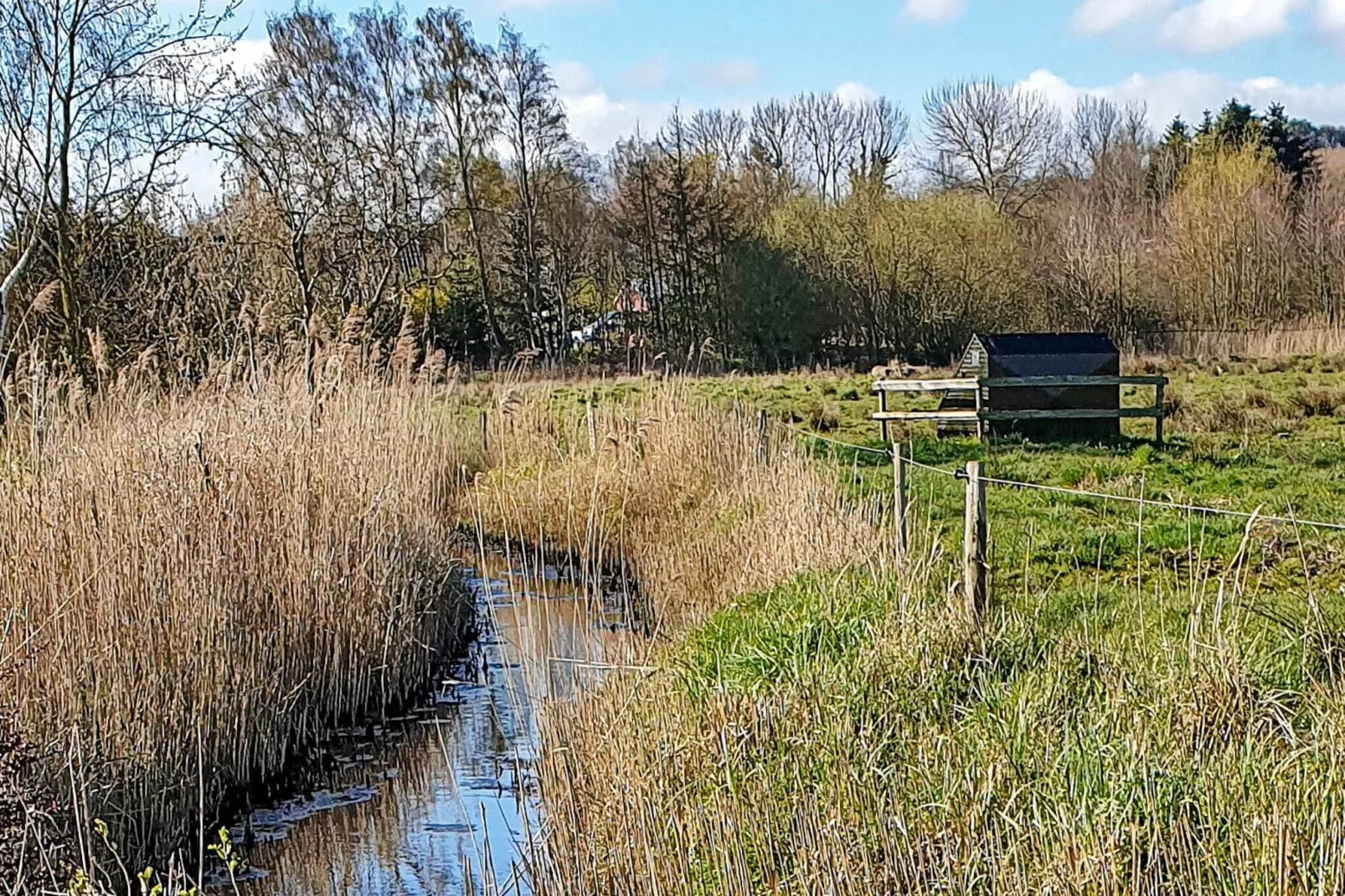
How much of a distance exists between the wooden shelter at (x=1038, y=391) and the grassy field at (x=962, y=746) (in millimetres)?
7274

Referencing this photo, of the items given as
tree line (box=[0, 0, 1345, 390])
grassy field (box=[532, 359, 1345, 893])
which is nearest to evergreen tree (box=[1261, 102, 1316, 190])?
tree line (box=[0, 0, 1345, 390])

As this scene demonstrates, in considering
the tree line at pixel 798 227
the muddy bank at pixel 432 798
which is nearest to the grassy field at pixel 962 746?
the muddy bank at pixel 432 798

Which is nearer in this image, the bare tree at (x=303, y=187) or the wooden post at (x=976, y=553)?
the wooden post at (x=976, y=553)

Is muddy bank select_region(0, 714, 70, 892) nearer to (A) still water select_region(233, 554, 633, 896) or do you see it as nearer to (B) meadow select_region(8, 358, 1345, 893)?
(B) meadow select_region(8, 358, 1345, 893)

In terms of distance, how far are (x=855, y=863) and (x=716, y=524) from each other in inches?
184

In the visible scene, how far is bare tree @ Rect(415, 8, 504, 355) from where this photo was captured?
27.1 m

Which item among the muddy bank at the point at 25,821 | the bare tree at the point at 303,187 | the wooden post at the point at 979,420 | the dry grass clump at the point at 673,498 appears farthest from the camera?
the wooden post at the point at 979,420

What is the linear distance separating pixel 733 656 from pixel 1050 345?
34.3ft

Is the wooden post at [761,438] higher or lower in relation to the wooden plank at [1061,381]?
lower

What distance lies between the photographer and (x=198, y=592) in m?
5.42

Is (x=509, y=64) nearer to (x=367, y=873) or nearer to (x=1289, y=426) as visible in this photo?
(x=1289, y=426)

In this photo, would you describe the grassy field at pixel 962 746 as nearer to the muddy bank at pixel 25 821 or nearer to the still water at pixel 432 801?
the still water at pixel 432 801

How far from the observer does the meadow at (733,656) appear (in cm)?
333

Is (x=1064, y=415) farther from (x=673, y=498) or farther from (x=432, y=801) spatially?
(x=432, y=801)
